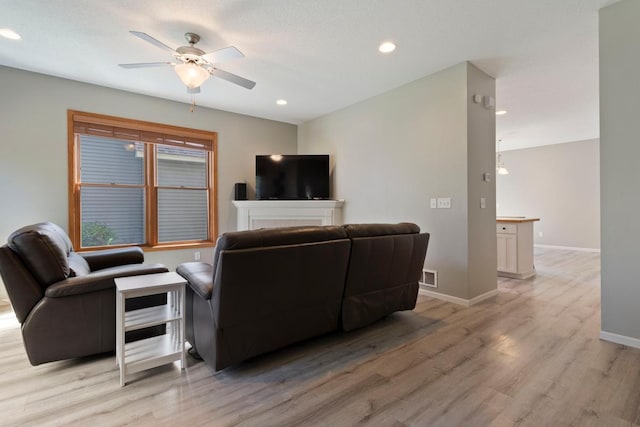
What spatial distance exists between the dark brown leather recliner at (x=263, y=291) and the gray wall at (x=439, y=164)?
1.76 m

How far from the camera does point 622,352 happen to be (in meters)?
2.21

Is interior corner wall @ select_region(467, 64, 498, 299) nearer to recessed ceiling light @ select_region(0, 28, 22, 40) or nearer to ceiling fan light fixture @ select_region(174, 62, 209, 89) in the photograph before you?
ceiling fan light fixture @ select_region(174, 62, 209, 89)

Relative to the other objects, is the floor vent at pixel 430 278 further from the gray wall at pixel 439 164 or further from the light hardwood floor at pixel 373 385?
the light hardwood floor at pixel 373 385

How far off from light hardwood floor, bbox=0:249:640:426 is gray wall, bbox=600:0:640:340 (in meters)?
0.37

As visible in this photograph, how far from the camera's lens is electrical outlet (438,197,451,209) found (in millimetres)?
3479

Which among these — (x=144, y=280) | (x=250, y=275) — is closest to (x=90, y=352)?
(x=144, y=280)

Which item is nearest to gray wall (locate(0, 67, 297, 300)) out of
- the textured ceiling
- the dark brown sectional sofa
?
the textured ceiling

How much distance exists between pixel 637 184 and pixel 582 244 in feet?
20.6

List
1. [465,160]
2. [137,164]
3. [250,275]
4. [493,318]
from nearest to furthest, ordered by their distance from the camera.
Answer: [250,275] < [493,318] < [465,160] < [137,164]

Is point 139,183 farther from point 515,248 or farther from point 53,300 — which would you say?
point 515,248

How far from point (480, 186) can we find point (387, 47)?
1.83 metres

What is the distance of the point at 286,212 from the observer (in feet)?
16.5

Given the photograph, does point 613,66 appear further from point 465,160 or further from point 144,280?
point 144,280

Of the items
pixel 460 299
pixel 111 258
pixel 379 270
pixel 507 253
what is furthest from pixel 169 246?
pixel 507 253
